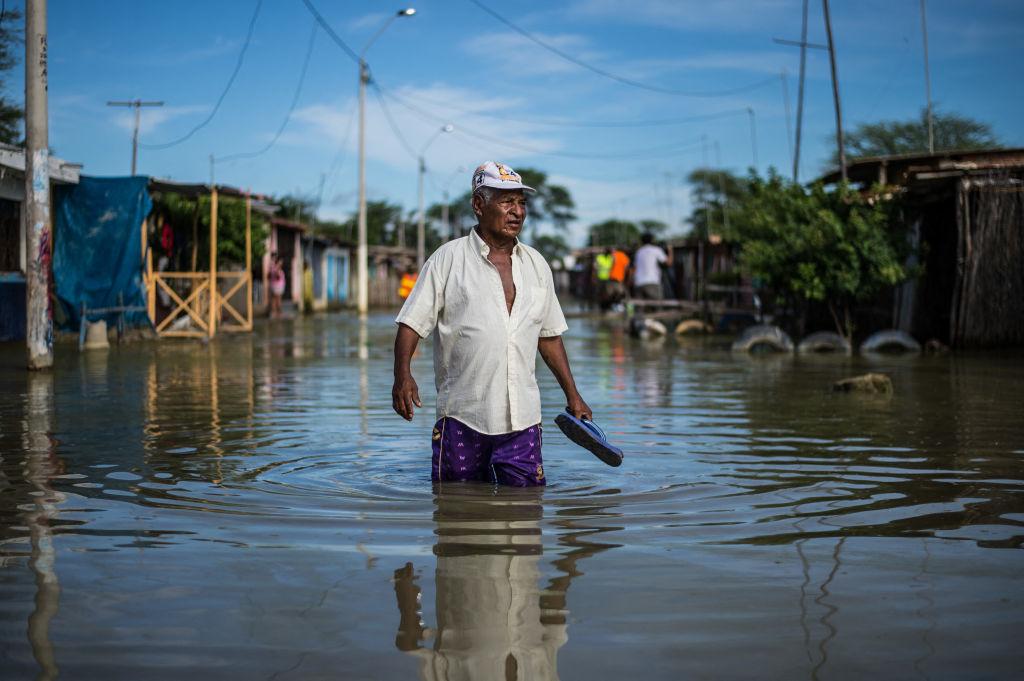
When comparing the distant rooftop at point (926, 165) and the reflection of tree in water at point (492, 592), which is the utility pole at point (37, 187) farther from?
the distant rooftop at point (926, 165)

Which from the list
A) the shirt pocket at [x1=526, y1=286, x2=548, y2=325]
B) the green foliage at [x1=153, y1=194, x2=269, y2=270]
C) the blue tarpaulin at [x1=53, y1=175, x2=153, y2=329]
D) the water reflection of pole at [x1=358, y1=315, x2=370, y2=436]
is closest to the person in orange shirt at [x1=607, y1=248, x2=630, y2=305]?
the water reflection of pole at [x1=358, y1=315, x2=370, y2=436]

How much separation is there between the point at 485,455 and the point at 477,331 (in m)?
0.62

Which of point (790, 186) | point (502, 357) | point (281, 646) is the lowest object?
point (281, 646)

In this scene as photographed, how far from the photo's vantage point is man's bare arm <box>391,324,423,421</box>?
5.14m

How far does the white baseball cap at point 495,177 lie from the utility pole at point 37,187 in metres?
9.34

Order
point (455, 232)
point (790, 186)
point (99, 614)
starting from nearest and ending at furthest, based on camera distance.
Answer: point (99, 614)
point (790, 186)
point (455, 232)

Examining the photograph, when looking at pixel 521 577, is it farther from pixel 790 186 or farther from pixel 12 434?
pixel 790 186

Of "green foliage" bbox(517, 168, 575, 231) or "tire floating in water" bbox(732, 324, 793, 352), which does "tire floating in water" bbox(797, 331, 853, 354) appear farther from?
"green foliage" bbox(517, 168, 575, 231)

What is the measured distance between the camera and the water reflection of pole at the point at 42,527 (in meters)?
3.08

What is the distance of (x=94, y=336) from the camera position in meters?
17.6

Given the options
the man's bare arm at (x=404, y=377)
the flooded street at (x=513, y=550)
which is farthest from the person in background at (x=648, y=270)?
the man's bare arm at (x=404, y=377)

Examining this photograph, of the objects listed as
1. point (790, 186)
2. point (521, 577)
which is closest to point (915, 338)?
point (790, 186)

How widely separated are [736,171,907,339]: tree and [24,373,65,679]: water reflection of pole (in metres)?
12.4

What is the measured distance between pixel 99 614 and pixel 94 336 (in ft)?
49.6
